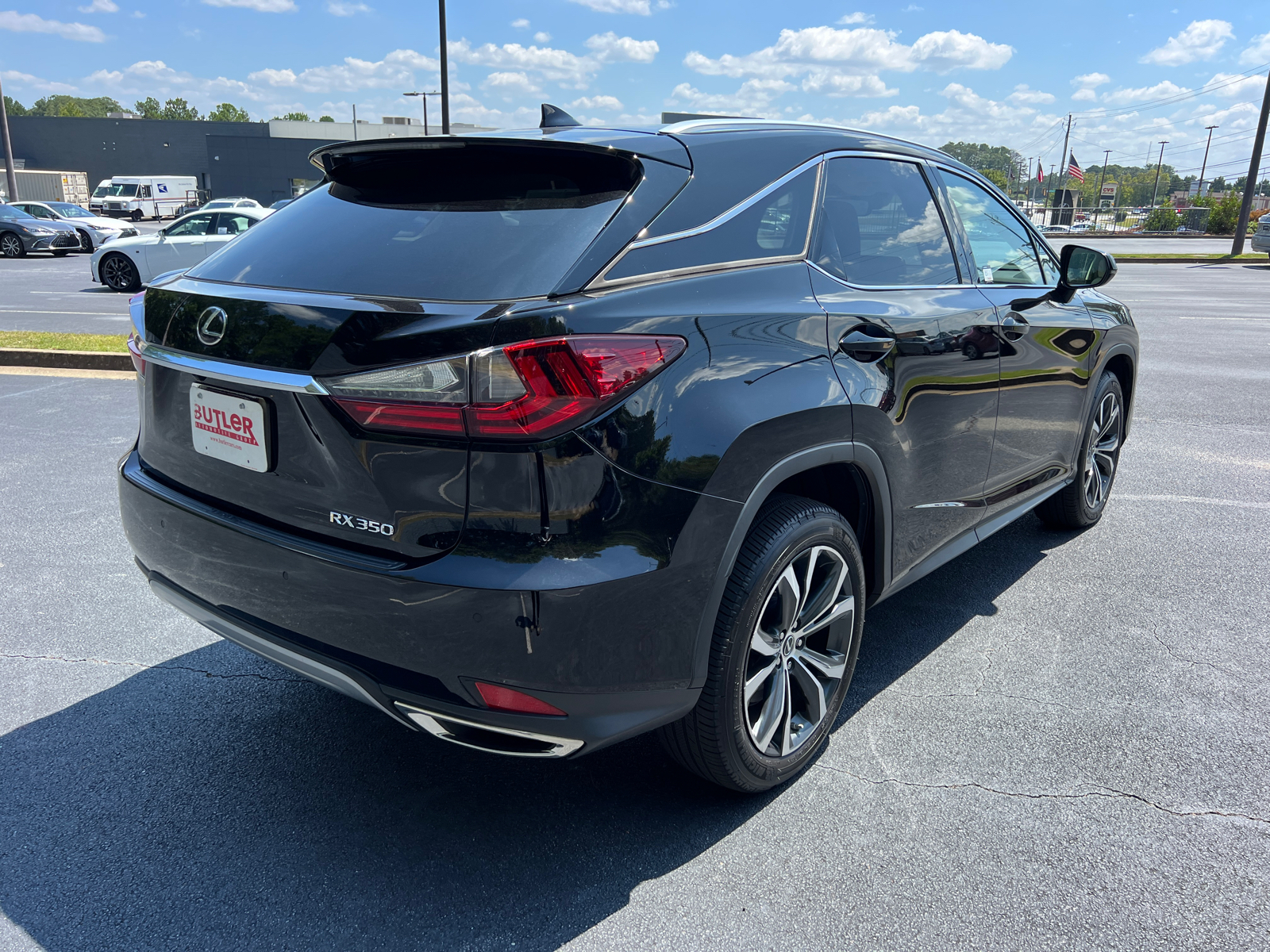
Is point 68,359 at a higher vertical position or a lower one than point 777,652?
lower

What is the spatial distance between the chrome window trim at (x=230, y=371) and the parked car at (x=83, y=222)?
26.2 meters

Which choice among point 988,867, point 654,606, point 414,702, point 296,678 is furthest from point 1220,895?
point 296,678

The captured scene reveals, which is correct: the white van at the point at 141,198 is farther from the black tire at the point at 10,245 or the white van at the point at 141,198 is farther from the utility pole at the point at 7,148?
the black tire at the point at 10,245

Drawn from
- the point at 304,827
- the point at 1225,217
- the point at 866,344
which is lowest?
the point at 304,827

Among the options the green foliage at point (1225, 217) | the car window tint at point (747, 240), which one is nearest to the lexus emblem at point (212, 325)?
the car window tint at point (747, 240)

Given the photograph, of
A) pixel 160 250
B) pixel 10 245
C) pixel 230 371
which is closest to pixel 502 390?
pixel 230 371

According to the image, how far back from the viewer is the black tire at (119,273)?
16.8 meters

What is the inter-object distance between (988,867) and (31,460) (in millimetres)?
5838

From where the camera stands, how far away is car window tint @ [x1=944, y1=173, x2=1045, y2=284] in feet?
11.6

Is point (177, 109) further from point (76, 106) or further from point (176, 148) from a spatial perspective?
point (176, 148)

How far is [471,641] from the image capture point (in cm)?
198

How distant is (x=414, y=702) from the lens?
2078 mm

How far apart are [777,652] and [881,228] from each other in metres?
1.43

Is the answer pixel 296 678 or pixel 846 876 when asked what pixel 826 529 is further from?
pixel 296 678
